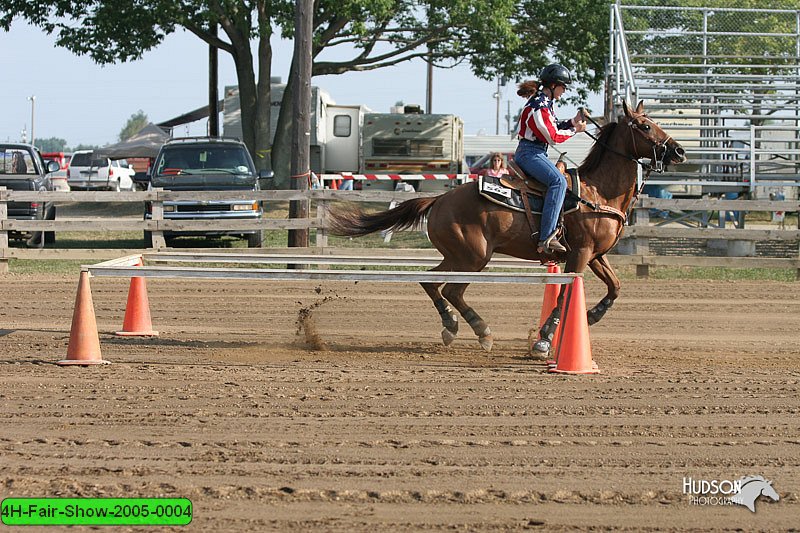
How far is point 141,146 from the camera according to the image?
150 feet

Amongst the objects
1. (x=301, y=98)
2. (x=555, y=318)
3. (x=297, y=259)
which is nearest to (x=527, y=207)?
(x=555, y=318)

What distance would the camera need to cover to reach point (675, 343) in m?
10.6

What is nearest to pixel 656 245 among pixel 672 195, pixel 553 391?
pixel 672 195

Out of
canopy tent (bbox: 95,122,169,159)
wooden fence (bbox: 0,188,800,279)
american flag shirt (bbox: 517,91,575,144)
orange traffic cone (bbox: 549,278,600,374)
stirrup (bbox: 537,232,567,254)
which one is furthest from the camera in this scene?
canopy tent (bbox: 95,122,169,159)

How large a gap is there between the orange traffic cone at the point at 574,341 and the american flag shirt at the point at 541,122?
1457 mm

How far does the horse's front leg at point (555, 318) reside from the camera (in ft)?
30.2

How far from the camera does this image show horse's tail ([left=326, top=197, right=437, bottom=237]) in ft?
33.1

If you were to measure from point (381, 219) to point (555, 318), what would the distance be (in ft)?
6.82

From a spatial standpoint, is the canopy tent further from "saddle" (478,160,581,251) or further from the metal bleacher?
"saddle" (478,160,581,251)

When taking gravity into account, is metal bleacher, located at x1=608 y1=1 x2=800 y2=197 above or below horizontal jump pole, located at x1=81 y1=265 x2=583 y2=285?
above

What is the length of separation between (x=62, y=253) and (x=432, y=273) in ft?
32.9

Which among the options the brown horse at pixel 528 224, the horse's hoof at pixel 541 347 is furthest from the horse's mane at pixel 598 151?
the horse's hoof at pixel 541 347

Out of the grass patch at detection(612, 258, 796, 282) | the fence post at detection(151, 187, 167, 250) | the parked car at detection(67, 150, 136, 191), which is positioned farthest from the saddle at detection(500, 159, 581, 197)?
the parked car at detection(67, 150, 136, 191)

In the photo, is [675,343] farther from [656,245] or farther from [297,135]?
[656,245]
